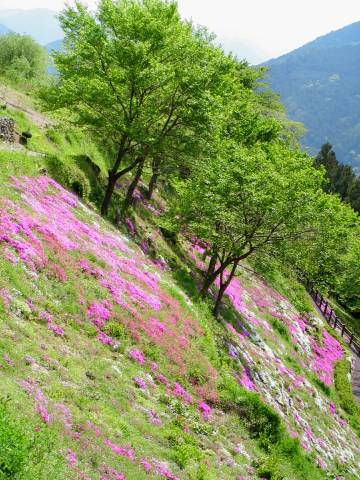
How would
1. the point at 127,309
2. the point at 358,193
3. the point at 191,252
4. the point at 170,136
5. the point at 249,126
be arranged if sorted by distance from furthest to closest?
the point at 358,193 → the point at 191,252 → the point at 249,126 → the point at 170,136 → the point at 127,309

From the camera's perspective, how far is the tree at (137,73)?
99.6ft

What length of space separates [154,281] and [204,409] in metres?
9.67

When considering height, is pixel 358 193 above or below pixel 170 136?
above

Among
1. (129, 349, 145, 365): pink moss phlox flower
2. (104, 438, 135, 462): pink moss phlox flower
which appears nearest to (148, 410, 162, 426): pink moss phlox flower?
(104, 438, 135, 462): pink moss phlox flower

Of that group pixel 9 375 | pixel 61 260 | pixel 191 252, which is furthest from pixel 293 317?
pixel 9 375

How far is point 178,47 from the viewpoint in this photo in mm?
31516

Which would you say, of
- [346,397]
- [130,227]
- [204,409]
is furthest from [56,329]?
[346,397]

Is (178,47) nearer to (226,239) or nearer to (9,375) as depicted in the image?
(226,239)

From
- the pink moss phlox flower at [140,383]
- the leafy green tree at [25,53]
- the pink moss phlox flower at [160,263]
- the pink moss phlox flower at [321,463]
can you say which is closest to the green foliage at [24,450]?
the pink moss phlox flower at [140,383]

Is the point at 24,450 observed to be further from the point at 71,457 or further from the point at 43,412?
the point at 43,412

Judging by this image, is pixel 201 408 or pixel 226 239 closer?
pixel 201 408

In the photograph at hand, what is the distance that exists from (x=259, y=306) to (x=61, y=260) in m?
30.5

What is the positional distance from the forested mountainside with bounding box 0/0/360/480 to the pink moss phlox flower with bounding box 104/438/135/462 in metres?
0.04

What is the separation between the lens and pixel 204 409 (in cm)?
2025
